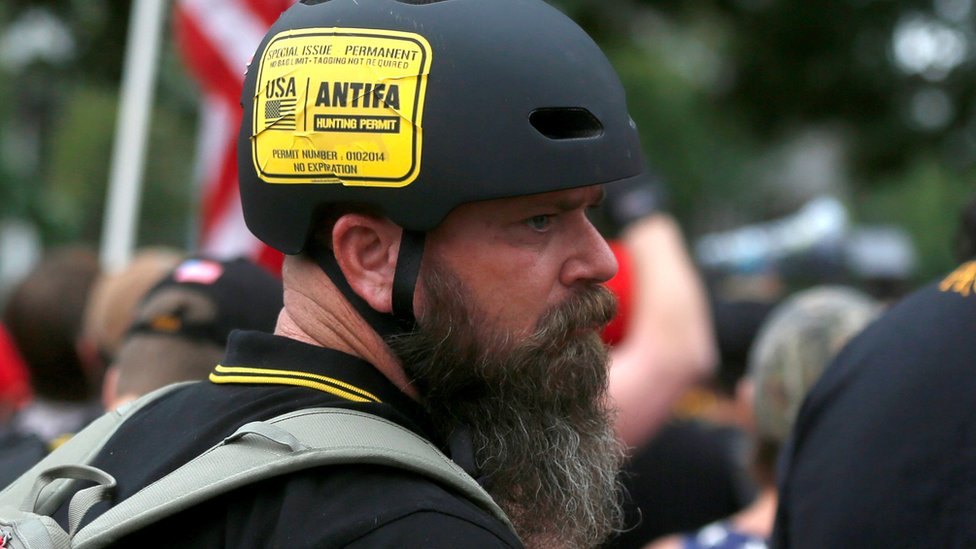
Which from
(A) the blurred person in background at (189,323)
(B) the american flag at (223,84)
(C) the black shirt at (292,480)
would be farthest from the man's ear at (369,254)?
(B) the american flag at (223,84)

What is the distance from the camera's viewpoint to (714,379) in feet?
20.4

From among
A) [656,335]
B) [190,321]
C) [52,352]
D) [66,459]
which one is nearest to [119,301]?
[52,352]

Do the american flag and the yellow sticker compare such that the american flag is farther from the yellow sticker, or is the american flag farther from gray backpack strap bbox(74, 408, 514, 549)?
gray backpack strap bbox(74, 408, 514, 549)

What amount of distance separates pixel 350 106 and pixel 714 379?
432 cm

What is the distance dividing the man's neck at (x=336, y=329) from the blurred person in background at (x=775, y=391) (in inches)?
69.3

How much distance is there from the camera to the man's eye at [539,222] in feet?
7.46

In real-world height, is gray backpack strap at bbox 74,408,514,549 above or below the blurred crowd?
above

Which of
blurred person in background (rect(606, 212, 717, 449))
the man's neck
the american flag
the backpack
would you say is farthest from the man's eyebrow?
the american flag

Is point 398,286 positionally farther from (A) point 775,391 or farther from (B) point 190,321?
(A) point 775,391

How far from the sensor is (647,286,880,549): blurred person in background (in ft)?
12.2

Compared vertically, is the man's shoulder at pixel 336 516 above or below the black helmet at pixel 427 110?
below

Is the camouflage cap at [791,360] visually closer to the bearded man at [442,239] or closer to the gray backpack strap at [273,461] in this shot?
the bearded man at [442,239]

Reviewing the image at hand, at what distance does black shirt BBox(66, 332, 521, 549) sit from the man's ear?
0.14 metres

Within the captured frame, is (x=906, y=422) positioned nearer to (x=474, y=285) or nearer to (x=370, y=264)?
(x=474, y=285)
